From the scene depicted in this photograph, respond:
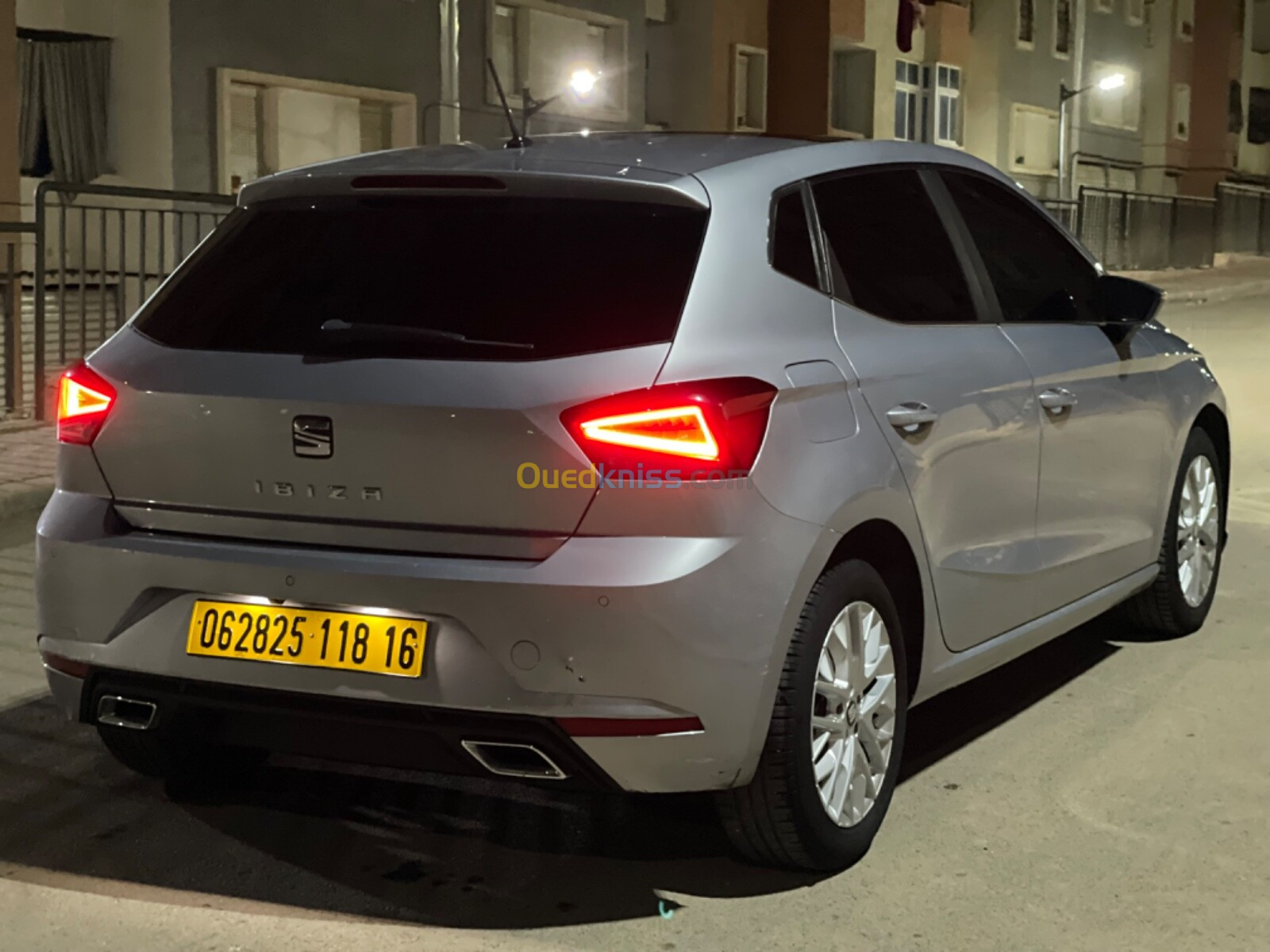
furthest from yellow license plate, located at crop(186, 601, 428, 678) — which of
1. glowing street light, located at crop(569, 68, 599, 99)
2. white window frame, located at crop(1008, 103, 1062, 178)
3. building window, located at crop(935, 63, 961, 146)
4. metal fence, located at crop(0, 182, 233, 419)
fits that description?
white window frame, located at crop(1008, 103, 1062, 178)

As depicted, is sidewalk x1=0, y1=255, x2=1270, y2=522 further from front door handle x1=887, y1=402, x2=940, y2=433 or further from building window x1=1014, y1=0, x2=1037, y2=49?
building window x1=1014, y1=0, x2=1037, y2=49

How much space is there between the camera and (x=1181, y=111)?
2178 inches

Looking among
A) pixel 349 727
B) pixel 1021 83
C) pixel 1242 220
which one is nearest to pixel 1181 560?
pixel 349 727

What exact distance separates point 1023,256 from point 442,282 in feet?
7.46

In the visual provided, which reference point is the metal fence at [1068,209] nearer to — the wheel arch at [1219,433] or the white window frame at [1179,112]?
the white window frame at [1179,112]

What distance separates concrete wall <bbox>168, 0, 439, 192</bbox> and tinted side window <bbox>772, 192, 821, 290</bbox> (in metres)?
16.6

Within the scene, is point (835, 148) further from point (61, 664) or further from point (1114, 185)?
point (1114, 185)

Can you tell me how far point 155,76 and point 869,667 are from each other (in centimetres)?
1771

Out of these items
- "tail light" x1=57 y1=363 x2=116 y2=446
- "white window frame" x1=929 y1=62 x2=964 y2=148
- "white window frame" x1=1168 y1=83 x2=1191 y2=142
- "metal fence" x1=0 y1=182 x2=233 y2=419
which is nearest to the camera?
"tail light" x1=57 y1=363 x2=116 y2=446

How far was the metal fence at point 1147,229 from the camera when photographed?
132 ft

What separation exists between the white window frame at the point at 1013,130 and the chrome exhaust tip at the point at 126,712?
4357 cm

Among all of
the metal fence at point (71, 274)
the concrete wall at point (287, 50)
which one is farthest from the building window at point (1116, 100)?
the metal fence at point (71, 274)

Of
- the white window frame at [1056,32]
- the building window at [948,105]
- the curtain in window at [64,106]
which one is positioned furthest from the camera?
the white window frame at [1056,32]

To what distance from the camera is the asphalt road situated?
383 cm
